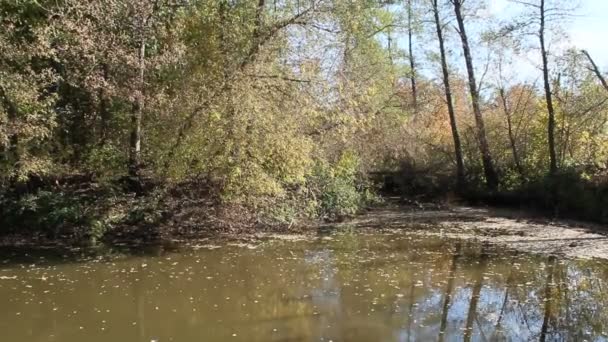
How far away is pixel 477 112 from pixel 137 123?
1367 cm

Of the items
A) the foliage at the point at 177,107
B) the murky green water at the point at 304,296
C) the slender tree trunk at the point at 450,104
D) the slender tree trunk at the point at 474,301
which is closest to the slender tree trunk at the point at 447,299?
the murky green water at the point at 304,296

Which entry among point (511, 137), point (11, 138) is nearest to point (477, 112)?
point (511, 137)

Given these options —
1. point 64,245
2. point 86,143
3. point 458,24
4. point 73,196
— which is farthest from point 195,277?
point 458,24

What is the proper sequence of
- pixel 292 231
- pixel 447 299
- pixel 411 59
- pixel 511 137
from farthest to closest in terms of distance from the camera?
pixel 411 59 < pixel 511 137 < pixel 292 231 < pixel 447 299

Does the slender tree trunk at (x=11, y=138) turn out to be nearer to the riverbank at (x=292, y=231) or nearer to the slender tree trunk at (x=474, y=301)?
the riverbank at (x=292, y=231)

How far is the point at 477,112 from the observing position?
22.1 meters

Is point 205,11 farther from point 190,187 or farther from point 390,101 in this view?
point 390,101

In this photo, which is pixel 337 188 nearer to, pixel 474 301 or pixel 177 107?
pixel 177 107

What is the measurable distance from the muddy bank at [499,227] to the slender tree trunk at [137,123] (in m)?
6.08

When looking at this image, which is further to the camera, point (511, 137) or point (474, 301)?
point (511, 137)

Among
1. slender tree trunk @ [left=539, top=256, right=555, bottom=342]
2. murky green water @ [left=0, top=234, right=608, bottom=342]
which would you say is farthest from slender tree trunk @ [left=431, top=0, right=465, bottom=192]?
slender tree trunk @ [left=539, top=256, right=555, bottom=342]

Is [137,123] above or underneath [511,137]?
underneath

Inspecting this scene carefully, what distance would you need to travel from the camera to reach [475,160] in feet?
74.8

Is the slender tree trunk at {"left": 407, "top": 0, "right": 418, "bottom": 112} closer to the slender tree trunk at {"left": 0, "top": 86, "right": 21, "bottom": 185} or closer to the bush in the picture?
the bush
